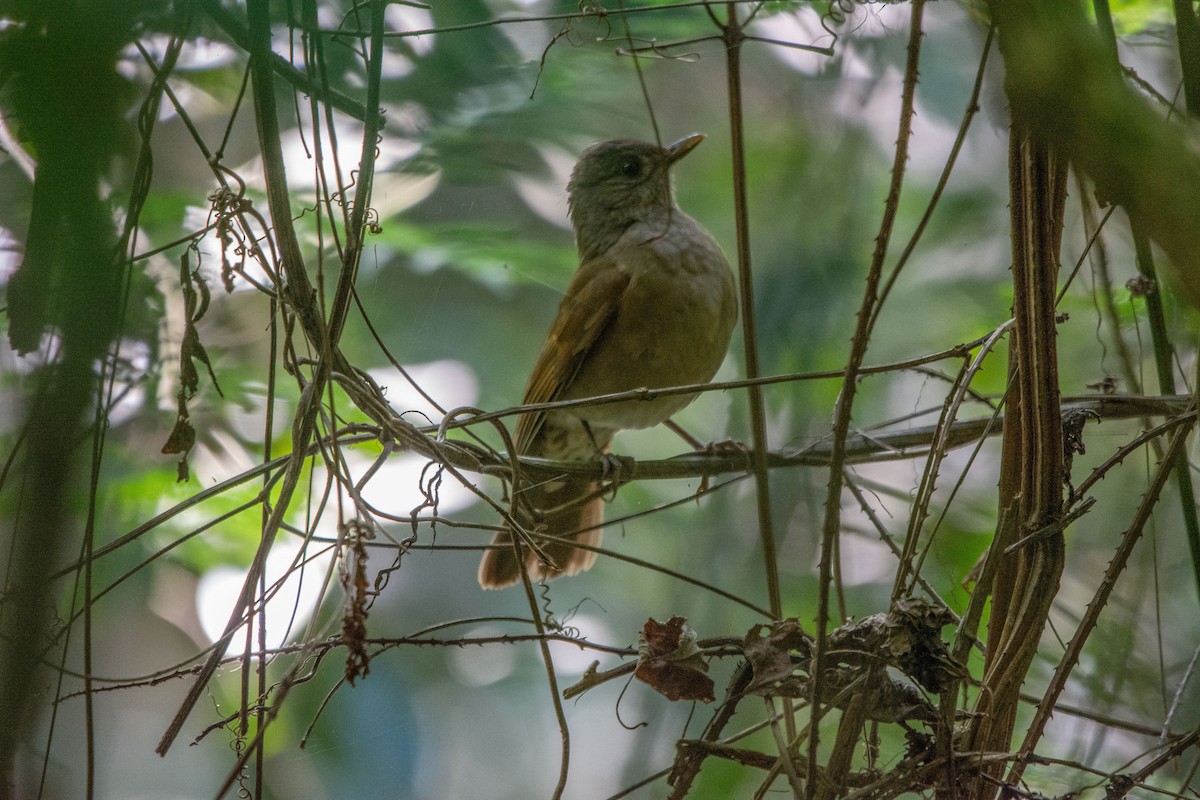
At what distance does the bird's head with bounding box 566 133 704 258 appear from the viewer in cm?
480

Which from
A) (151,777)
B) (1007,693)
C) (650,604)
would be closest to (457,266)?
(650,604)

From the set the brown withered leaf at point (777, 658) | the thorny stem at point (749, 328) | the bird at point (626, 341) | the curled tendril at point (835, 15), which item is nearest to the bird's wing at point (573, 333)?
the bird at point (626, 341)

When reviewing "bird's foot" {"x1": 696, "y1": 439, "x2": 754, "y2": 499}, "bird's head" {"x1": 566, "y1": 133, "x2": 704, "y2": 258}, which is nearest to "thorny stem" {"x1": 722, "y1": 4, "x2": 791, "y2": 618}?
"bird's foot" {"x1": 696, "y1": 439, "x2": 754, "y2": 499}

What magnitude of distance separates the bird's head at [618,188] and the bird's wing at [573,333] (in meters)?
0.48

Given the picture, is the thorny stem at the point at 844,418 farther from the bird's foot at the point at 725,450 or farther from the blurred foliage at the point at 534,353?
the bird's foot at the point at 725,450

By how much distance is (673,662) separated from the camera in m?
2.02

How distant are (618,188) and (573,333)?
38.8 inches

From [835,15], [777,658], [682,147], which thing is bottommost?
[777,658]

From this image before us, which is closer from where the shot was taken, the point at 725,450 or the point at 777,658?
the point at 777,658

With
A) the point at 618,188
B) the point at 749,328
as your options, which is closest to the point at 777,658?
the point at 749,328

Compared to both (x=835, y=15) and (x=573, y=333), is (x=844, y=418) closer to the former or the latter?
(x=835, y=15)

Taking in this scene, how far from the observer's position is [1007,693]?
6.44 feet

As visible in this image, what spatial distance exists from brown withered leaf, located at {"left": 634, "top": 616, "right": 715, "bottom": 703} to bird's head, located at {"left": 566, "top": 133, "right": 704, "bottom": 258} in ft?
9.79

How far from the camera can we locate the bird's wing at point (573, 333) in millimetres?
4203
